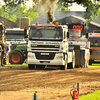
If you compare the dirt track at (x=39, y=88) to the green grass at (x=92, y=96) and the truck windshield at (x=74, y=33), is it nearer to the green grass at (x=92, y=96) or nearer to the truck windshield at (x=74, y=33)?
the green grass at (x=92, y=96)

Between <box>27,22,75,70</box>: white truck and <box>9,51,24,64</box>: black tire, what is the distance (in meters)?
7.19

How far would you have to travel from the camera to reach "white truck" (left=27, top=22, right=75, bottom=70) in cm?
2386

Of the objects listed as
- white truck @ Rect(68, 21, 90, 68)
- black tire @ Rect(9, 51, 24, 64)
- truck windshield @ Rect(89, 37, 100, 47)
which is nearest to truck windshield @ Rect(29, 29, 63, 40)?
white truck @ Rect(68, 21, 90, 68)

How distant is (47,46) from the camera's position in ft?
78.7

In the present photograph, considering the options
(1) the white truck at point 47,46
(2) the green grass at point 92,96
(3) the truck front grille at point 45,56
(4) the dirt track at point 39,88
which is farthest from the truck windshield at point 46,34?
(2) the green grass at point 92,96

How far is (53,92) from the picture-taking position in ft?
45.4

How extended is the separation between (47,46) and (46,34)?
0.73 metres

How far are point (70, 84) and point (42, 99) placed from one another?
14.5 feet

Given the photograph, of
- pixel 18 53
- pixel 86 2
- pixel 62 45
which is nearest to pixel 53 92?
pixel 62 45

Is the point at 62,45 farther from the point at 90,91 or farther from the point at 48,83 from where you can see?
the point at 90,91

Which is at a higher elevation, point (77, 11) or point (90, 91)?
point (77, 11)

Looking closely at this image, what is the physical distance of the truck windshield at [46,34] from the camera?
942 inches

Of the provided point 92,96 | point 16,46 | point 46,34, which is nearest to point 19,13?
point 16,46

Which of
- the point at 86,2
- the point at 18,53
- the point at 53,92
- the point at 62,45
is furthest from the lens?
the point at 86,2
